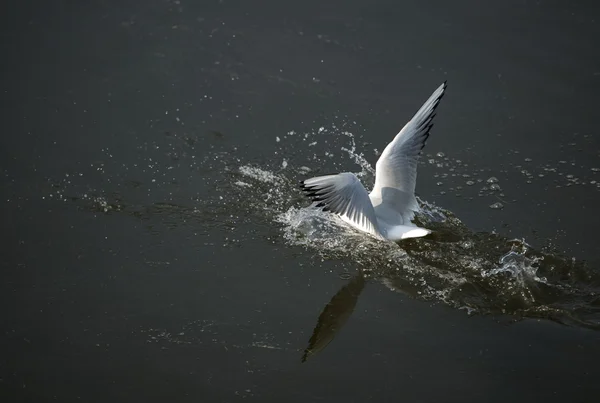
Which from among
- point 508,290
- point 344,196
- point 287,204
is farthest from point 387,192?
point 508,290

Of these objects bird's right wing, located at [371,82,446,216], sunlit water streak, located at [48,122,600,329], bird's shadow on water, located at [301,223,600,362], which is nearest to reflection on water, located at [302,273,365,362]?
bird's shadow on water, located at [301,223,600,362]

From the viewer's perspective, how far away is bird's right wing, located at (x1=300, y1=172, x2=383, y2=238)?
5426 millimetres

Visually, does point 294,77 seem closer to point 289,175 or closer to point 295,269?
point 289,175

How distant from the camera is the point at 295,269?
5492mm

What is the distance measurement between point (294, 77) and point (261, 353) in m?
3.44

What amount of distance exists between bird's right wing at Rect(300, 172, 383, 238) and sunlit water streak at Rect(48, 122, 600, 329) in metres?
0.32

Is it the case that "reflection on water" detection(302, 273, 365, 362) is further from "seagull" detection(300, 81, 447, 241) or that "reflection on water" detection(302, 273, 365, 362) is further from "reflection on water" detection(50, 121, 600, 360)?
"seagull" detection(300, 81, 447, 241)

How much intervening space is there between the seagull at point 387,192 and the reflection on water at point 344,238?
0.63 feet

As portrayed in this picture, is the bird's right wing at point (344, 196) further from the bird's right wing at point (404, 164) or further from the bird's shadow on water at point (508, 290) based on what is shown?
the bird's right wing at point (404, 164)

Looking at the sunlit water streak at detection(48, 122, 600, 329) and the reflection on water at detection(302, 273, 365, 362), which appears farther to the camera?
the sunlit water streak at detection(48, 122, 600, 329)

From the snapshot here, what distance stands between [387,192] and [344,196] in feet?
2.21

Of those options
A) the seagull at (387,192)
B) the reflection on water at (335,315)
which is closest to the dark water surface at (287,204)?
the reflection on water at (335,315)

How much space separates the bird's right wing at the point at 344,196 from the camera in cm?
543

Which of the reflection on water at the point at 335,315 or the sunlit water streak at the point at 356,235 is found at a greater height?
the sunlit water streak at the point at 356,235
